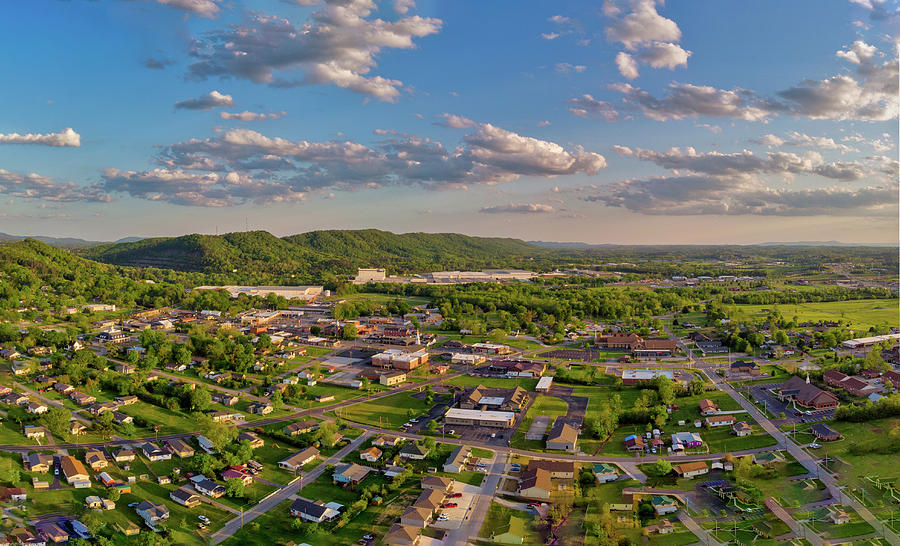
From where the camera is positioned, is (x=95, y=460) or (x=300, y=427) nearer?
(x=95, y=460)

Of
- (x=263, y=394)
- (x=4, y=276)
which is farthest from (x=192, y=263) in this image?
(x=263, y=394)

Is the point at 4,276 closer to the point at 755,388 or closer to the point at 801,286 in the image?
the point at 755,388

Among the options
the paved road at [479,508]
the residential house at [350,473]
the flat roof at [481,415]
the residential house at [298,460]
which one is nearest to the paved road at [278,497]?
the residential house at [298,460]

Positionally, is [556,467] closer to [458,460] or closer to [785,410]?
[458,460]

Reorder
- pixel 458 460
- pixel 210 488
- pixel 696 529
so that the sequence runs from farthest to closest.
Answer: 1. pixel 458 460
2. pixel 210 488
3. pixel 696 529

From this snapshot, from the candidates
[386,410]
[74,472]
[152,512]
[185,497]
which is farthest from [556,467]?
[74,472]

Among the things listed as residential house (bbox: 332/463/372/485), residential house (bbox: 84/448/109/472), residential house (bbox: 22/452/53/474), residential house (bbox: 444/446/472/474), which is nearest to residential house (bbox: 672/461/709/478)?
residential house (bbox: 444/446/472/474)

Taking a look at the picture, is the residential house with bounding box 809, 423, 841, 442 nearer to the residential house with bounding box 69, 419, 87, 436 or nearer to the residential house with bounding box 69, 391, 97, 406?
the residential house with bounding box 69, 419, 87, 436
